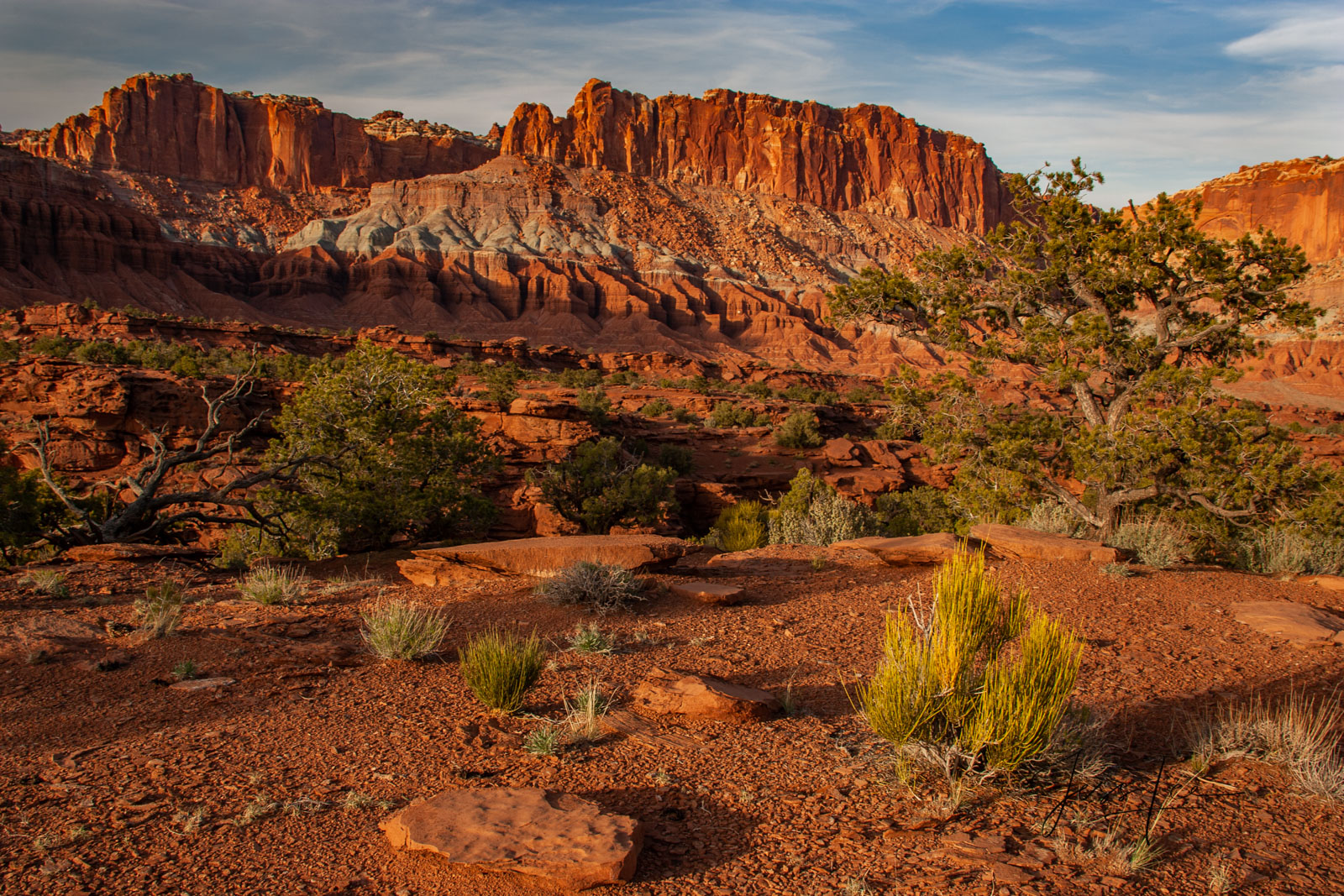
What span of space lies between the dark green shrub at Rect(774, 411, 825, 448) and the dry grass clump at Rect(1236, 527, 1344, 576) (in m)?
16.8

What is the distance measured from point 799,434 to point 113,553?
1962 cm

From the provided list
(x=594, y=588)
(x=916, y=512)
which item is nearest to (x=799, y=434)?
(x=916, y=512)

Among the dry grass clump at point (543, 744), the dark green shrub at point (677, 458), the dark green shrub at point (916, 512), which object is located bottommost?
the dark green shrub at point (916, 512)

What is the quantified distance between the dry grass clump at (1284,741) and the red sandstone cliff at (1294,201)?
10352 cm

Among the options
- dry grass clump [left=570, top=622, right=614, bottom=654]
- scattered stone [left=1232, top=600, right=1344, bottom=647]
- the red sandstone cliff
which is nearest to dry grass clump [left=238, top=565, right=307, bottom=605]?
dry grass clump [left=570, top=622, right=614, bottom=654]

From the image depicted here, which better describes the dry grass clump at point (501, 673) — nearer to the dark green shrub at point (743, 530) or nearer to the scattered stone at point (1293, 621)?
the scattered stone at point (1293, 621)

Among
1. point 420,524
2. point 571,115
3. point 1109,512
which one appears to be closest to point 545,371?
point 420,524

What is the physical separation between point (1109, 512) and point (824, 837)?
7611 mm

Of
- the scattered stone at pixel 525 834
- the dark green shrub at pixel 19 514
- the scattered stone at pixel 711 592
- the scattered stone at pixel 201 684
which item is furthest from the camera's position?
the dark green shrub at pixel 19 514

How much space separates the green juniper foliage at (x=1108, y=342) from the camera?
834 centimetres

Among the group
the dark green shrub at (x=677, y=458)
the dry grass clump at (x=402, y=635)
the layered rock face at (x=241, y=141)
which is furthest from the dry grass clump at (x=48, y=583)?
the layered rock face at (x=241, y=141)

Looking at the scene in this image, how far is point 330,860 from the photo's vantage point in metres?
2.79

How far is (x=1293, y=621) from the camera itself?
5535 millimetres

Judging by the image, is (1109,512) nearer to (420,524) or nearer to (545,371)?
(420,524)
